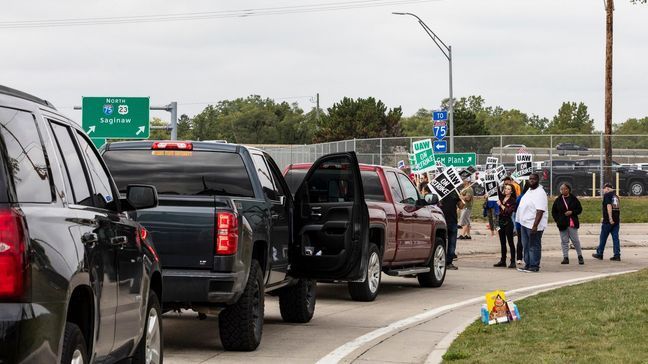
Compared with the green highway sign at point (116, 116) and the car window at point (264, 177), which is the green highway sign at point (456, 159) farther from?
the car window at point (264, 177)

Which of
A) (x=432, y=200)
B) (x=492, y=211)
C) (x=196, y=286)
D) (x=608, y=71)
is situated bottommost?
(x=196, y=286)

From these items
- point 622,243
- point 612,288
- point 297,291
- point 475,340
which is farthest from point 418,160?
point 475,340

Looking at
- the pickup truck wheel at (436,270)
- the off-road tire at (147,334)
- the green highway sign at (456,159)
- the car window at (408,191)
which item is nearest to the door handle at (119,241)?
the off-road tire at (147,334)

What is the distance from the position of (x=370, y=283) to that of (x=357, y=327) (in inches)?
132

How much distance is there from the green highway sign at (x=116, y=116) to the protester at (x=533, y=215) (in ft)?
58.7

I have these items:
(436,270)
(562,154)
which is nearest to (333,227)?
(436,270)

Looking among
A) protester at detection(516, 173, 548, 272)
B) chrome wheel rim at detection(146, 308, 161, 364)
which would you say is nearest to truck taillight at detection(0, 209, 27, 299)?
chrome wheel rim at detection(146, 308, 161, 364)

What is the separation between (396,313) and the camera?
51.6 feet

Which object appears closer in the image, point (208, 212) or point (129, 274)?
point (129, 274)

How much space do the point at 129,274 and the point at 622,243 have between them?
2915cm

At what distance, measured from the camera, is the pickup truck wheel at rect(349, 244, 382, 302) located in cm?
1709

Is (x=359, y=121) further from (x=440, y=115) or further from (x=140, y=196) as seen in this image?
(x=140, y=196)

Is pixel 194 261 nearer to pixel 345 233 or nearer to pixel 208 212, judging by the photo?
pixel 208 212

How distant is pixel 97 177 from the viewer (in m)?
7.25
